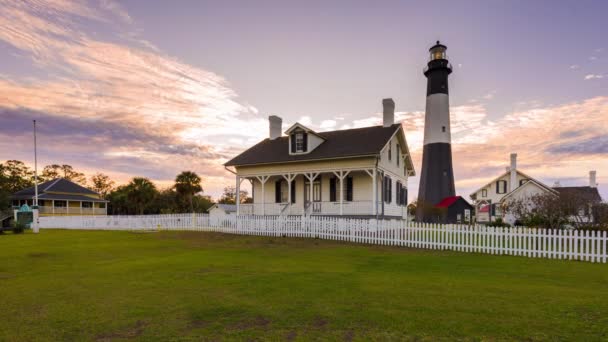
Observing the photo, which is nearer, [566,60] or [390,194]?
[566,60]

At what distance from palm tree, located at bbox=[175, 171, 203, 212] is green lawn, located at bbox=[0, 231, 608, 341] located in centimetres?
3256

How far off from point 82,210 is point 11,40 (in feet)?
129

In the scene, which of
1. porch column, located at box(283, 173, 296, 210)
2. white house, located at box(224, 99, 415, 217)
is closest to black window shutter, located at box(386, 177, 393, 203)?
white house, located at box(224, 99, 415, 217)

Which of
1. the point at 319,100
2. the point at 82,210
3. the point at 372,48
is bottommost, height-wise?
the point at 82,210

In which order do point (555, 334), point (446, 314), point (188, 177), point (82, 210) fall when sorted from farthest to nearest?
point (82, 210), point (188, 177), point (446, 314), point (555, 334)

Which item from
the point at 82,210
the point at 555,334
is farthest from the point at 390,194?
the point at 82,210

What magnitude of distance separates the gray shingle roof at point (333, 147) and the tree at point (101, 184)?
192 feet

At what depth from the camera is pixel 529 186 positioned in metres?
32.2

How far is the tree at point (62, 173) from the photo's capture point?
68688 mm

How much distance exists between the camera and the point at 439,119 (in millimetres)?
32969

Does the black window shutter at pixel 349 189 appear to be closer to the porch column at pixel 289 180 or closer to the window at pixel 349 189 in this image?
the window at pixel 349 189

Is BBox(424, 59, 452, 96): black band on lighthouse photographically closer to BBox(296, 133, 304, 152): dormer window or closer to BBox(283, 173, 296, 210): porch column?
BBox(296, 133, 304, 152): dormer window

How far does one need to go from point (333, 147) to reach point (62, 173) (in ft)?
233

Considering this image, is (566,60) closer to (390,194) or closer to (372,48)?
(372,48)
